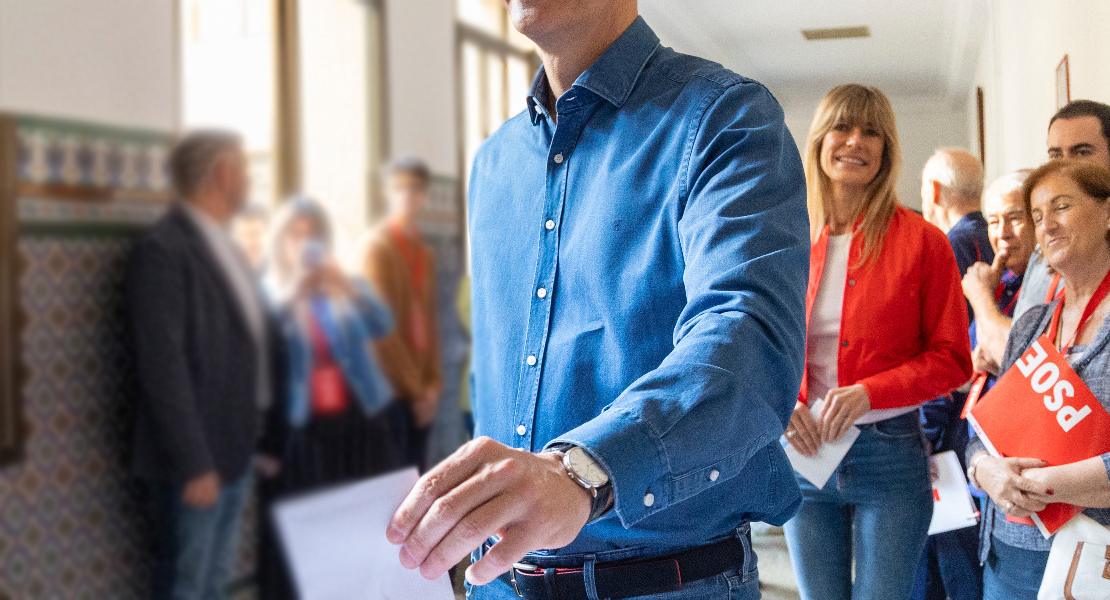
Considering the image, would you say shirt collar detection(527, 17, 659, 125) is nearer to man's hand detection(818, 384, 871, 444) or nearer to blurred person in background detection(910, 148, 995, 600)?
man's hand detection(818, 384, 871, 444)

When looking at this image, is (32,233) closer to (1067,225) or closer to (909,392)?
(909,392)

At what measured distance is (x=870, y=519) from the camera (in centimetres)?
97

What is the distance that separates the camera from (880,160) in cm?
108

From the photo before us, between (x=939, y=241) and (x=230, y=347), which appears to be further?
(x=230, y=347)

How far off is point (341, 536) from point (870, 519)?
862mm

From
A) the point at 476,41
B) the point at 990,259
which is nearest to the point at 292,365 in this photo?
the point at 476,41

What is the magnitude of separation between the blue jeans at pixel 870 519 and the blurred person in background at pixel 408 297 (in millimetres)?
2468

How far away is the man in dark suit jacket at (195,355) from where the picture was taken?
7.74 ft

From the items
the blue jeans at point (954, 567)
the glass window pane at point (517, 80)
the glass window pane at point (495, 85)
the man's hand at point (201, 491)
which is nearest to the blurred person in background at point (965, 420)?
the blue jeans at point (954, 567)

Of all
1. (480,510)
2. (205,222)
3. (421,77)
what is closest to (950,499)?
(480,510)

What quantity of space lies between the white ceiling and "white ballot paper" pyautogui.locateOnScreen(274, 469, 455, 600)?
4238 millimetres

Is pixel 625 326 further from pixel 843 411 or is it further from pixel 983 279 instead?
pixel 983 279

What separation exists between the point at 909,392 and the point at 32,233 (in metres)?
2.39

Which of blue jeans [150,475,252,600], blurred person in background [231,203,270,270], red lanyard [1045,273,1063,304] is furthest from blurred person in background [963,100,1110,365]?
blurred person in background [231,203,270,270]
